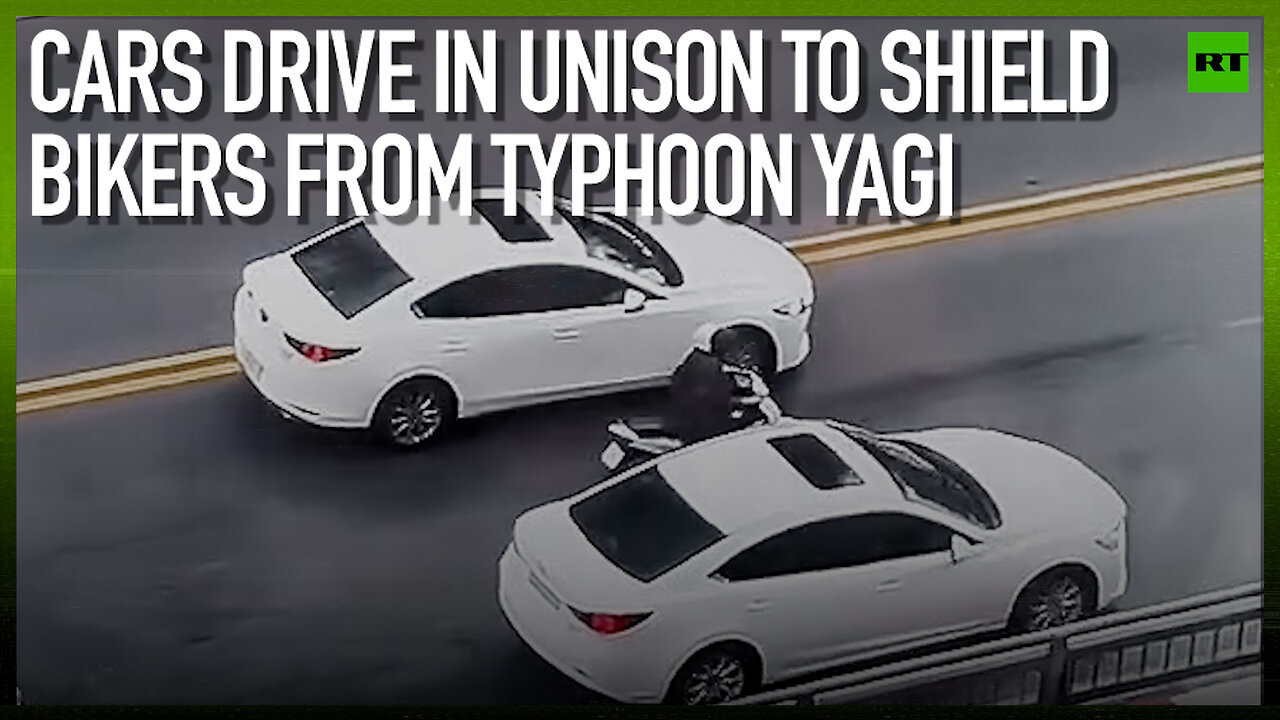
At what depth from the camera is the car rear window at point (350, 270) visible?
4.14 meters

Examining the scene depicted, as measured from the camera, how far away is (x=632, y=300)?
421cm

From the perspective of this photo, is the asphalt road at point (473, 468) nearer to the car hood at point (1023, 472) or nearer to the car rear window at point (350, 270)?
the car hood at point (1023, 472)

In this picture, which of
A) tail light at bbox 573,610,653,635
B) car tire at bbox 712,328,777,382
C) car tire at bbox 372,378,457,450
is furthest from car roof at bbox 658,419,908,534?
car tire at bbox 372,378,457,450

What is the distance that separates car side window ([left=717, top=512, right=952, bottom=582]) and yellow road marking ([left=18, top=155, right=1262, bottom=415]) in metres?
0.59

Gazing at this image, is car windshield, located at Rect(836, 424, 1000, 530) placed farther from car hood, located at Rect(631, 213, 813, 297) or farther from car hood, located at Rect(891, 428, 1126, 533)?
car hood, located at Rect(631, 213, 813, 297)

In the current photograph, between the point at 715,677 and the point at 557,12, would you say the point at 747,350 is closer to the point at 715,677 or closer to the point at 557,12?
the point at 715,677

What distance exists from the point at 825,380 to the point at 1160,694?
3.58 ft

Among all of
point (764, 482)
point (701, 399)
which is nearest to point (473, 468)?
point (701, 399)

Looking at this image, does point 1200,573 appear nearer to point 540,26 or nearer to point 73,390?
point 540,26

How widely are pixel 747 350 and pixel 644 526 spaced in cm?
45

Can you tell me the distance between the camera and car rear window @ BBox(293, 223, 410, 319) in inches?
163

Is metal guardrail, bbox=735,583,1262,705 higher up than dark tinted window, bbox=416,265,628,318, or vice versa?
dark tinted window, bbox=416,265,628,318

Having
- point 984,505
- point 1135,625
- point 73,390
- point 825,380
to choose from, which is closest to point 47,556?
point 73,390

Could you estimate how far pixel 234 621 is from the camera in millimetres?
4246
